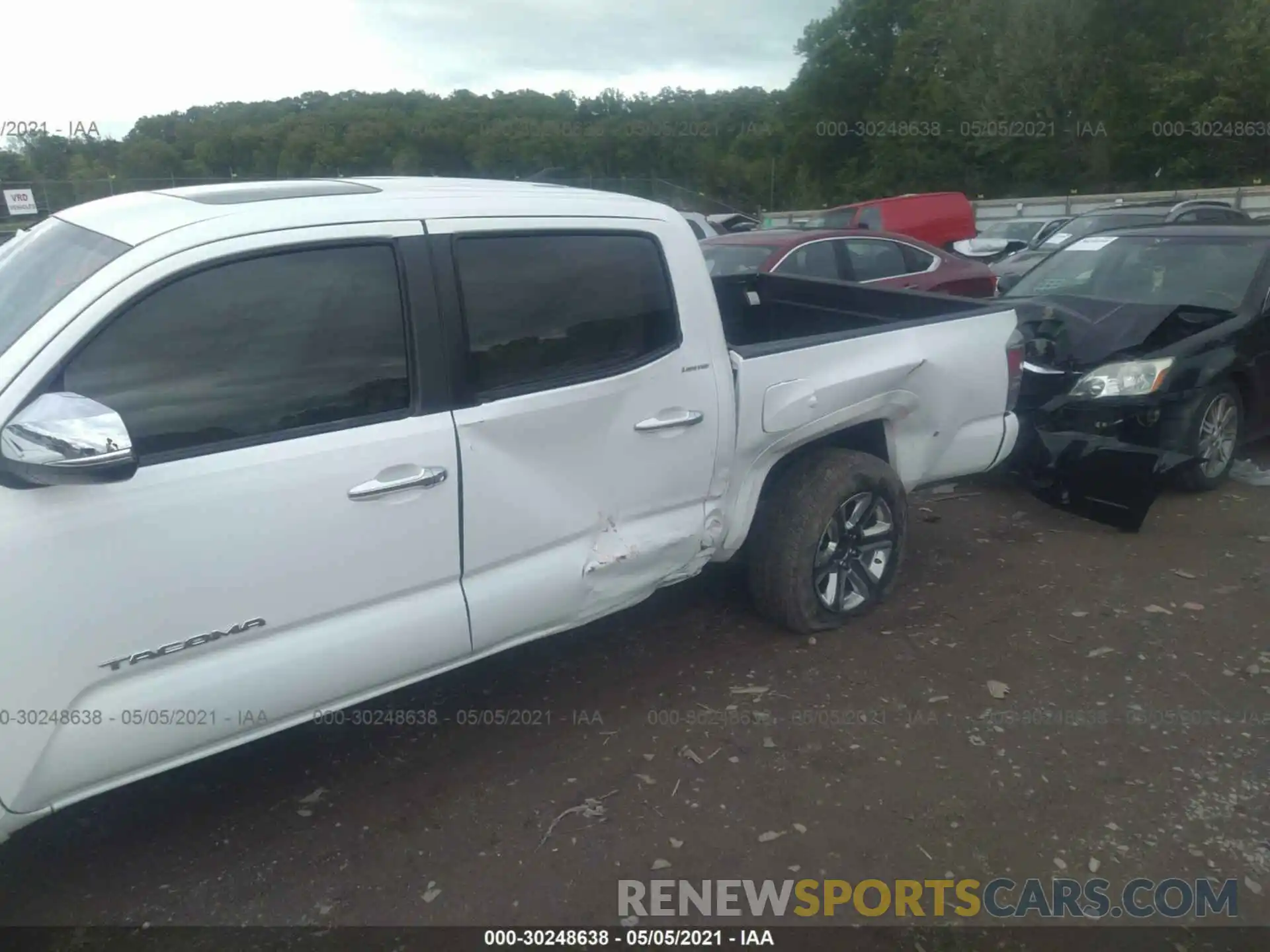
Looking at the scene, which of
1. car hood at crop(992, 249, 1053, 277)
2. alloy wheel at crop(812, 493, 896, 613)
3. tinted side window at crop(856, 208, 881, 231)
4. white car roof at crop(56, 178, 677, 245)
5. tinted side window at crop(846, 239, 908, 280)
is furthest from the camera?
tinted side window at crop(856, 208, 881, 231)

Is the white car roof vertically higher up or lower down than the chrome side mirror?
higher up

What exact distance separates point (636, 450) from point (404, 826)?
1473 millimetres

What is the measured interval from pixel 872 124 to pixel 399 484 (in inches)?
2206

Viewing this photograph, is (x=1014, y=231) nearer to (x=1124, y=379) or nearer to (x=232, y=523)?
(x=1124, y=379)

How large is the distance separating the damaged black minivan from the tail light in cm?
107

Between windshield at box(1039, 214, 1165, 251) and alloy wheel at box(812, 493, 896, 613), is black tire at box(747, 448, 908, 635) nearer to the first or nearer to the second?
alloy wheel at box(812, 493, 896, 613)

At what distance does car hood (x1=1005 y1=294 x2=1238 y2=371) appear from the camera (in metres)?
5.87

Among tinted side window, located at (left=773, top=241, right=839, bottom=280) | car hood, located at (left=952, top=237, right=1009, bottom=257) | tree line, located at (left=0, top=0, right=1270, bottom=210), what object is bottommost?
car hood, located at (left=952, top=237, right=1009, bottom=257)

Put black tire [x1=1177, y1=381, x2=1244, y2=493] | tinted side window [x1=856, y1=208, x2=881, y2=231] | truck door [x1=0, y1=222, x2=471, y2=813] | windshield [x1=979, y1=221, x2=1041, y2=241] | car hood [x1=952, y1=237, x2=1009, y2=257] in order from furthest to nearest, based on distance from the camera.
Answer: windshield [x1=979, y1=221, x2=1041, y2=241]
tinted side window [x1=856, y1=208, x2=881, y2=231]
car hood [x1=952, y1=237, x2=1009, y2=257]
black tire [x1=1177, y1=381, x2=1244, y2=493]
truck door [x1=0, y1=222, x2=471, y2=813]

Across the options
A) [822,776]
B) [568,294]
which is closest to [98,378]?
[568,294]

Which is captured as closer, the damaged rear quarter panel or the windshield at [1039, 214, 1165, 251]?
the damaged rear quarter panel

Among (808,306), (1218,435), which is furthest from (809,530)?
(1218,435)

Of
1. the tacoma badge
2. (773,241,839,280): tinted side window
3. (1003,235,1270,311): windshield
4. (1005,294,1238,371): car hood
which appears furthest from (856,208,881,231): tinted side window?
the tacoma badge

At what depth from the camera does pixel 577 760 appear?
3449 millimetres
